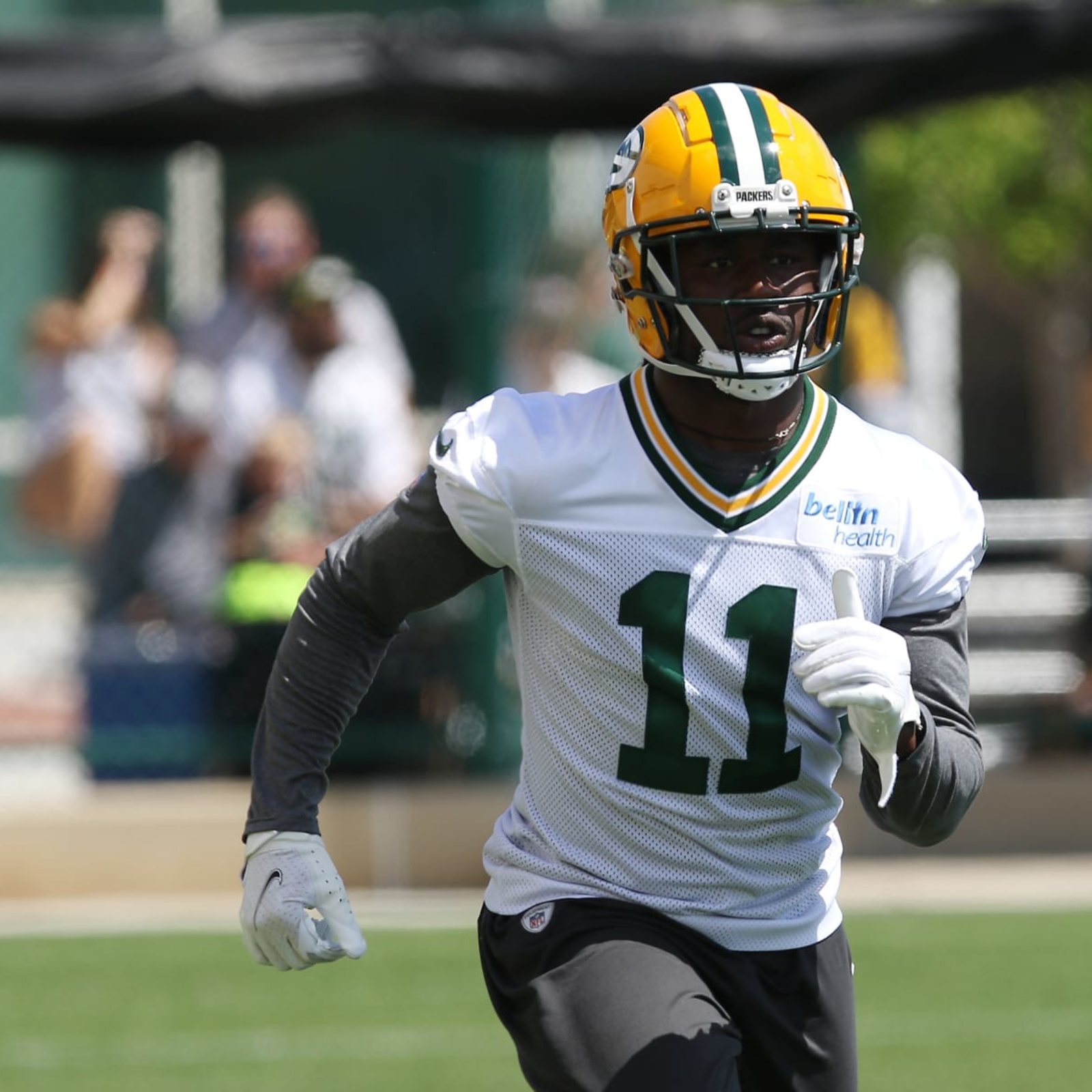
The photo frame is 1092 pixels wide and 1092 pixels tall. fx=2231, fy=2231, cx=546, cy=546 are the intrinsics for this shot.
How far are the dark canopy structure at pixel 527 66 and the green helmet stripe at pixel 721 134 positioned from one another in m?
5.71

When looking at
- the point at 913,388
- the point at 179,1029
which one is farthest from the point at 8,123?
the point at 913,388

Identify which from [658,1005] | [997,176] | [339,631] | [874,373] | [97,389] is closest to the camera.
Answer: [658,1005]

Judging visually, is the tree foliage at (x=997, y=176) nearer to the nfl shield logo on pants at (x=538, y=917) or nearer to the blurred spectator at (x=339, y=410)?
the blurred spectator at (x=339, y=410)

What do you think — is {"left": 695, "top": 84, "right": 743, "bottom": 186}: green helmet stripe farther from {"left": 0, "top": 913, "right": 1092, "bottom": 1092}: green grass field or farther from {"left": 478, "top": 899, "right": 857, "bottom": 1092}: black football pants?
{"left": 0, "top": 913, "right": 1092, "bottom": 1092}: green grass field

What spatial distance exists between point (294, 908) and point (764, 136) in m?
1.42

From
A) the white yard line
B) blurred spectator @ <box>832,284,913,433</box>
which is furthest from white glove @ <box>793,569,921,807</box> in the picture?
blurred spectator @ <box>832,284,913,433</box>

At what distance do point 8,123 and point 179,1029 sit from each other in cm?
435

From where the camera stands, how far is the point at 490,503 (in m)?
3.48

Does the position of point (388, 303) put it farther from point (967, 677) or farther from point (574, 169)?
Result: point (967, 677)

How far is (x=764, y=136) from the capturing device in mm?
3539

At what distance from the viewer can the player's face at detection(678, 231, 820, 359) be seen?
3449mm

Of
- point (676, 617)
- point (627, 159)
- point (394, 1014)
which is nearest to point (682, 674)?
point (676, 617)

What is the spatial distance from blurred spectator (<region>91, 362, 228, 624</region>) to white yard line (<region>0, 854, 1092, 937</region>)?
3.88 feet

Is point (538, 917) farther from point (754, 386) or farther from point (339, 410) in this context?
point (339, 410)
